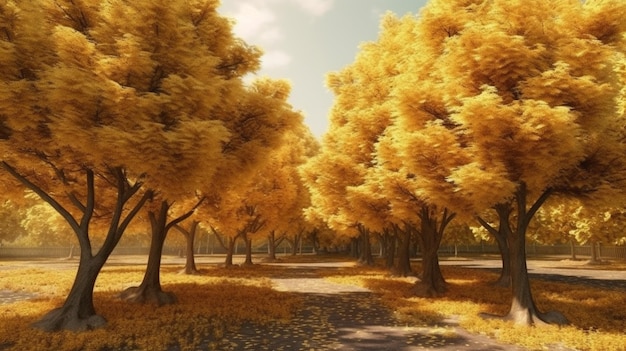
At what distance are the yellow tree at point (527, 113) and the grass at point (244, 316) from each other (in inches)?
64.1

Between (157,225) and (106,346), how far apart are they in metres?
7.99

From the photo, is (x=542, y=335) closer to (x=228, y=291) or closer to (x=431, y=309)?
(x=431, y=309)

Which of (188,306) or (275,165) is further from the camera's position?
(275,165)

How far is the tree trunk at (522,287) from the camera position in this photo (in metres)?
12.1

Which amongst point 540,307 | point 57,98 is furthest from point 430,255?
point 57,98

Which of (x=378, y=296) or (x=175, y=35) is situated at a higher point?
(x=175, y=35)

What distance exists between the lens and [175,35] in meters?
11.2

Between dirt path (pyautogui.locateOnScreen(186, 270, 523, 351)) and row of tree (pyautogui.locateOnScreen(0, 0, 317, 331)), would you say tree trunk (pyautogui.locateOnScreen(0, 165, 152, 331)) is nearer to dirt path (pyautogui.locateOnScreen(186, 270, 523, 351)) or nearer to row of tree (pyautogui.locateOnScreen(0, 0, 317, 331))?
row of tree (pyautogui.locateOnScreen(0, 0, 317, 331))

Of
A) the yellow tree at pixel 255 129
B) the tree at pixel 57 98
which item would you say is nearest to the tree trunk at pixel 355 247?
the yellow tree at pixel 255 129

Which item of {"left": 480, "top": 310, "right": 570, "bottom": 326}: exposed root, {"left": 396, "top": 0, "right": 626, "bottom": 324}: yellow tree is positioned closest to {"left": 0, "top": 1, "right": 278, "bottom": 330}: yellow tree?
{"left": 396, "top": 0, "right": 626, "bottom": 324}: yellow tree

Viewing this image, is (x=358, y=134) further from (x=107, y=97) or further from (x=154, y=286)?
(x=107, y=97)

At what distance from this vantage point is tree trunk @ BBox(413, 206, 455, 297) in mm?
18656

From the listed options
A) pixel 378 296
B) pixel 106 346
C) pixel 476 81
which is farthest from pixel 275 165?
pixel 106 346

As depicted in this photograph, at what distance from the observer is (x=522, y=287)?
12547 millimetres
